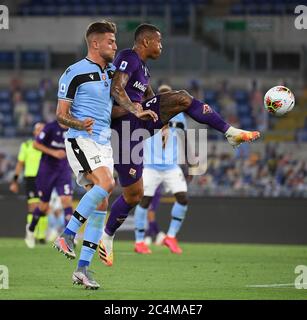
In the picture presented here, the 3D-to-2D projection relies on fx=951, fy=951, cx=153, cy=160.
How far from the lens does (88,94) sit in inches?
383

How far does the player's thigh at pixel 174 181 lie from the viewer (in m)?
16.1

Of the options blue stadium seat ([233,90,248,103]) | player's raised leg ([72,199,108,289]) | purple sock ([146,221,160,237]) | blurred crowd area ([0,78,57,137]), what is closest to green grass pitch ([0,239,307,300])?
player's raised leg ([72,199,108,289])

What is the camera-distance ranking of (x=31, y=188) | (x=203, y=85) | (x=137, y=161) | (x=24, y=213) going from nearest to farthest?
(x=137, y=161)
(x=31, y=188)
(x=24, y=213)
(x=203, y=85)

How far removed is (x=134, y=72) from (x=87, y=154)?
1359mm

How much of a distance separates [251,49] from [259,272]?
16.0 meters

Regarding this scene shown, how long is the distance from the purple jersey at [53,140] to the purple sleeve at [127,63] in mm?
6807

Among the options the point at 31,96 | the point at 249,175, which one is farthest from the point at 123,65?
the point at 31,96

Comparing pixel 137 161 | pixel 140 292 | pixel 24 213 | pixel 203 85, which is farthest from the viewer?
pixel 203 85

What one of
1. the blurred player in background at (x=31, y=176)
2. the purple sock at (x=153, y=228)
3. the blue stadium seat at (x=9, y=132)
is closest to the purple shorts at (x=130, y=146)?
the blurred player in background at (x=31, y=176)

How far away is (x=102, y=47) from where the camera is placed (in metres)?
9.82

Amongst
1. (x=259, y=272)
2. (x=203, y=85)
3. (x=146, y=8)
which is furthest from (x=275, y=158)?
(x=259, y=272)

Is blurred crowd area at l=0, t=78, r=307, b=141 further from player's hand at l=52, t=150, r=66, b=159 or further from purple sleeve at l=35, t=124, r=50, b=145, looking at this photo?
player's hand at l=52, t=150, r=66, b=159

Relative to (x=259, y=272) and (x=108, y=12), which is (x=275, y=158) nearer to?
(x=108, y=12)

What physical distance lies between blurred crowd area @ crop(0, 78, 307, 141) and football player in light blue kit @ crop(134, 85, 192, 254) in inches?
302
